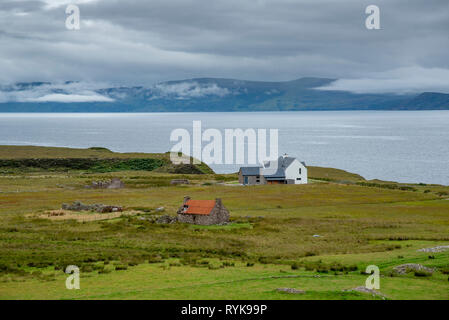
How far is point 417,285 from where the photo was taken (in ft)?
65.3

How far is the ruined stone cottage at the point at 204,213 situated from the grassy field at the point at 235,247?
6.00ft

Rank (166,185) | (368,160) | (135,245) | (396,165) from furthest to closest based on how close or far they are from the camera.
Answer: (368,160), (396,165), (166,185), (135,245)

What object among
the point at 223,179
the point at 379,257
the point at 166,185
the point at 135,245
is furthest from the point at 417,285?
the point at 223,179

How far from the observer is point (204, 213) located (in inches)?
1982

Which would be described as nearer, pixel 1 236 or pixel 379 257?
pixel 379 257

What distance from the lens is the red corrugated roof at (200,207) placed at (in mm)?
50594

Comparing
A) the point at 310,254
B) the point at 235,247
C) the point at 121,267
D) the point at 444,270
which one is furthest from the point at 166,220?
the point at 444,270

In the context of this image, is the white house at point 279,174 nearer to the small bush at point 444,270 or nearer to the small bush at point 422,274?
the small bush at point 444,270

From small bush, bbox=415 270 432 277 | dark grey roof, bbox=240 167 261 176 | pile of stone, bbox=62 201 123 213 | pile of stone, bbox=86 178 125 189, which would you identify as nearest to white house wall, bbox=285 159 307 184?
dark grey roof, bbox=240 167 261 176

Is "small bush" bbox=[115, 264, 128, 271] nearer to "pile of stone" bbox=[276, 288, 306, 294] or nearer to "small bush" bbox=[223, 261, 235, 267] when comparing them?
"small bush" bbox=[223, 261, 235, 267]

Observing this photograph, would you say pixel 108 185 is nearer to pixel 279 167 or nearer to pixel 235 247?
pixel 279 167

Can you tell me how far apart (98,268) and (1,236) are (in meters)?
17.3

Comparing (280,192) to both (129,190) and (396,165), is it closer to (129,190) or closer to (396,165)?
(129,190)

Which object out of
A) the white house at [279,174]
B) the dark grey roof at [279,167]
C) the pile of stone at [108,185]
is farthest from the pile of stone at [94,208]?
the dark grey roof at [279,167]
